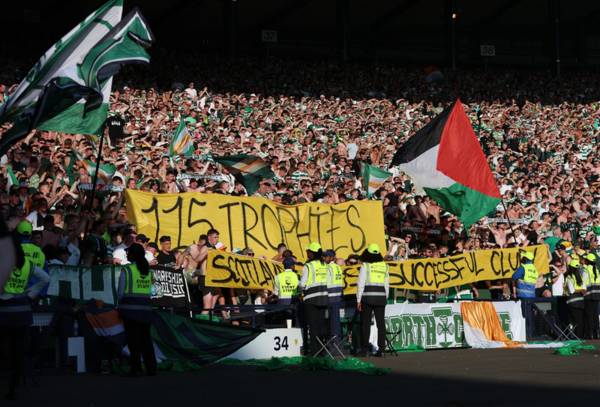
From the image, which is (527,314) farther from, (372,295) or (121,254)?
(121,254)

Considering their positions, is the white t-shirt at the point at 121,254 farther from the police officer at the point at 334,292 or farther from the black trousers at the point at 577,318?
the black trousers at the point at 577,318

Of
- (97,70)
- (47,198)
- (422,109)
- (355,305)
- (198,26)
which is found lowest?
(355,305)

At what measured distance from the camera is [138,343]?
42.3 ft

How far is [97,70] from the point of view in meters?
14.3

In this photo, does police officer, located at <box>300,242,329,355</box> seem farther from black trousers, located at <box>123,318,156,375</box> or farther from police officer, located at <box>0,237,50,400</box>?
police officer, located at <box>0,237,50,400</box>

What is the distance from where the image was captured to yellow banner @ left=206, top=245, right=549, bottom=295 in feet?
54.6

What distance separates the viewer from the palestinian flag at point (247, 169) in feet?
67.4

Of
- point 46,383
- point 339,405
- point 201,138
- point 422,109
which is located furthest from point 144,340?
point 422,109

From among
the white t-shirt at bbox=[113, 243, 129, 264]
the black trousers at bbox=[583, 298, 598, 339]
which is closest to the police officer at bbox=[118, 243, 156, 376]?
the white t-shirt at bbox=[113, 243, 129, 264]

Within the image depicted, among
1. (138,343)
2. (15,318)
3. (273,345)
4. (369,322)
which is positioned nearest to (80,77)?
(138,343)

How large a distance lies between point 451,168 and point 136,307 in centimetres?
1012

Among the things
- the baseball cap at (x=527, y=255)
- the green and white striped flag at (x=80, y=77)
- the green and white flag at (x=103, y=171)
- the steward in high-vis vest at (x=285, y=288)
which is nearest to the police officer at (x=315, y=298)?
the steward in high-vis vest at (x=285, y=288)

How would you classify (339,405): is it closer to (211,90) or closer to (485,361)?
(485,361)

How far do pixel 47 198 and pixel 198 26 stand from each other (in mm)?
30129
